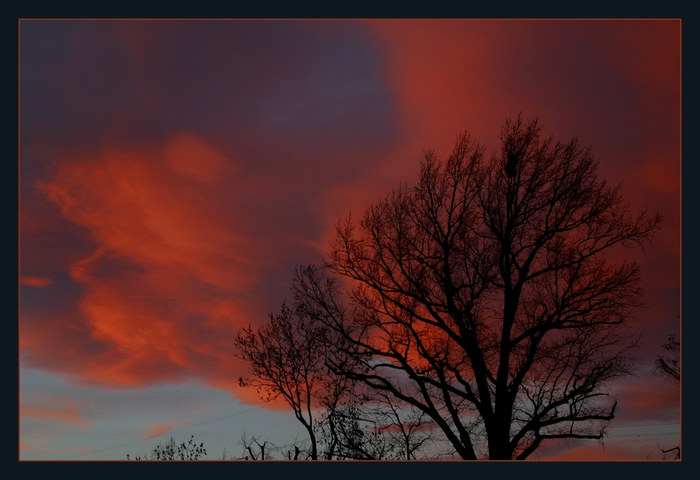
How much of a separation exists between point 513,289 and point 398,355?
3.58 m

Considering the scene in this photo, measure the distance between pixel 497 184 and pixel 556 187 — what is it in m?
1.52

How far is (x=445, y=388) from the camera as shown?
17406 mm

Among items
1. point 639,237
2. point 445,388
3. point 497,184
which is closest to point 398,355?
point 445,388

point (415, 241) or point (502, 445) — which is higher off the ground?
point (415, 241)

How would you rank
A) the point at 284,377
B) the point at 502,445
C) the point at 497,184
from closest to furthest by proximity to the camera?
the point at 502,445 → the point at 497,184 → the point at 284,377

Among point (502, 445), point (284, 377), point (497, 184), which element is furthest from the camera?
point (284, 377)

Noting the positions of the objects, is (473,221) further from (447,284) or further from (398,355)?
(398,355)

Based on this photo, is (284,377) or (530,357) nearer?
(530,357)

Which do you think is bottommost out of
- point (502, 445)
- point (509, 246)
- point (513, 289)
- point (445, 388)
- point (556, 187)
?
point (502, 445)

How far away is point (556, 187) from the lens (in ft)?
57.4

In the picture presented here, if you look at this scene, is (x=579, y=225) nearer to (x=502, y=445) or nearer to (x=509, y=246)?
(x=509, y=246)

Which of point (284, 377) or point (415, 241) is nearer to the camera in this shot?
point (415, 241)

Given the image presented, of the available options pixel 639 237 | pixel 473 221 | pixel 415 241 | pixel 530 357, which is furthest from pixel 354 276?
pixel 639 237

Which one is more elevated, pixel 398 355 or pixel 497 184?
pixel 497 184
